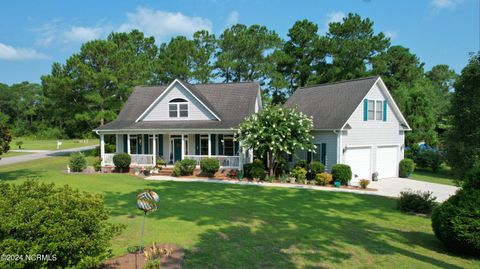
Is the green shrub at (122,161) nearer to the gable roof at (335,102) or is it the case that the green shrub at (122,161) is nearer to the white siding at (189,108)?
the white siding at (189,108)

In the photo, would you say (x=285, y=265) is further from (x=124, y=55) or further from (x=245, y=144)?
(x=124, y=55)

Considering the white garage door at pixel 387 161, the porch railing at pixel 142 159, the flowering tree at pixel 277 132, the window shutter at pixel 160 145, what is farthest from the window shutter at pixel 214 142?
the white garage door at pixel 387 161

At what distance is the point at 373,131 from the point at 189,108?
1327 centimetres

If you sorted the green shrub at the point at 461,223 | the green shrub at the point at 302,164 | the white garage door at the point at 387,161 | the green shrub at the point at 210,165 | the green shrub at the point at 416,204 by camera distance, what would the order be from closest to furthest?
the green shrub at the point at 461,223, the green shrub at the point at 416,204, the green shrub at the point at 210,165, the green shrub at the point at 302,164, the white garage door at the point at 387,161

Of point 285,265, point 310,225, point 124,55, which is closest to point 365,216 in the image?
point 310,225

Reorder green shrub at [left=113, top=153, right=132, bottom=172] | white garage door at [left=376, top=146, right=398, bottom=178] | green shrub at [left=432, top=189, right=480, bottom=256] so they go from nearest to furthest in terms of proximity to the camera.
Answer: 1. green shrub at [left=432, top=189, right=480, bottom=256]
2. green shrub at [left=113, top=153, right=132, bottom=172]
3. white garage door at [left=376, top=146, right=398, bottom=178]

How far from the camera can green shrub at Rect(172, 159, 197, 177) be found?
2042 centimetres

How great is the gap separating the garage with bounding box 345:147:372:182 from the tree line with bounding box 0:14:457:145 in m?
10.4

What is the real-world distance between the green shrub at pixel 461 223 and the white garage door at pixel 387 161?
15149 mm

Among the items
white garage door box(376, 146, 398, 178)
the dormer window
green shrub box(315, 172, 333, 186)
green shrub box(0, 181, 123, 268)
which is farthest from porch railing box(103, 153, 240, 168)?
green shrub box(0, 181, 123, 268)

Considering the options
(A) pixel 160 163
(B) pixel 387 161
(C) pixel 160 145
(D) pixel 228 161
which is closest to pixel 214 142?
(D) pixel 228 161

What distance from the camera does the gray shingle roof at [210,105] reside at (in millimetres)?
22688

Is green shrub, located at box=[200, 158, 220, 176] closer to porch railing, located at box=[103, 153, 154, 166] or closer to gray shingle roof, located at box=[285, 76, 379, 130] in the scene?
porch railing, located at box=[103, 153, 154, 166]

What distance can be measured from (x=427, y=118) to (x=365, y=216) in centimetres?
2227
